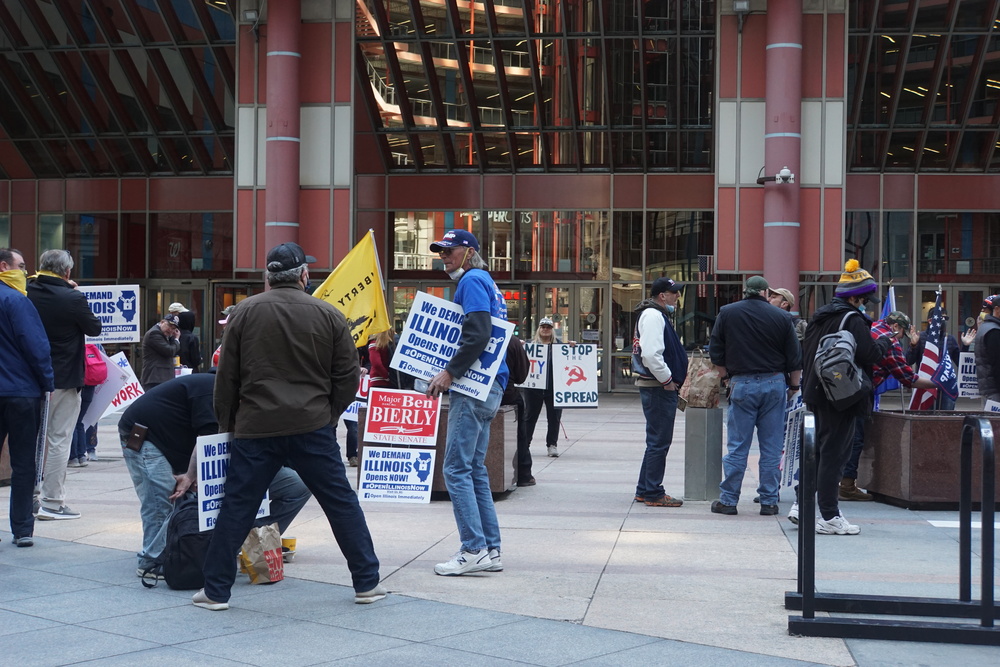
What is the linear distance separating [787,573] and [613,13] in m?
19.1

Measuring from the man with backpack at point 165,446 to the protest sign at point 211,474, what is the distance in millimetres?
320

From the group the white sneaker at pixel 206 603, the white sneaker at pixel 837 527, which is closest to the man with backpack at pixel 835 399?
the white sneaker at pixel 837 527

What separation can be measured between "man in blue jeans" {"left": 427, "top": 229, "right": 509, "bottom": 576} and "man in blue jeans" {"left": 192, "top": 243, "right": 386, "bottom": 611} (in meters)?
0.88

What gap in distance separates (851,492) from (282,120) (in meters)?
16.6

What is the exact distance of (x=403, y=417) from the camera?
8891 millimetres

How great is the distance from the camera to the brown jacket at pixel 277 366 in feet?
19.6

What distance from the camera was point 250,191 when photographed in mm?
24359

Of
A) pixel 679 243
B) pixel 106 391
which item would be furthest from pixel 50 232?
pixel 106 391

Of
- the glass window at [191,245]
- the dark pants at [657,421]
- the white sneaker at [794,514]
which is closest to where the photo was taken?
the white sneaker at [794,514]

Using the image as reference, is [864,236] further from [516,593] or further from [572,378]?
[516,593]

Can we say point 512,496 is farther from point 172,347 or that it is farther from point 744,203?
→ point 744,203

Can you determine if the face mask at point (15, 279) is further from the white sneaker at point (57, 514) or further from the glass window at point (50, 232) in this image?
the glass window at point (50, 232)

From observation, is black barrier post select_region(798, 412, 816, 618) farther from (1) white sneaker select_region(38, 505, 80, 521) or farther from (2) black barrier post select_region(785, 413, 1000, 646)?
(1) white sneaker select_region(38, 505, 80, 521)

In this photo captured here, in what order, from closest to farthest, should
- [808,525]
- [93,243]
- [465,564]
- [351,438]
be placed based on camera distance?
[808,525] → [465,564] → [351,438] → [93,243]
